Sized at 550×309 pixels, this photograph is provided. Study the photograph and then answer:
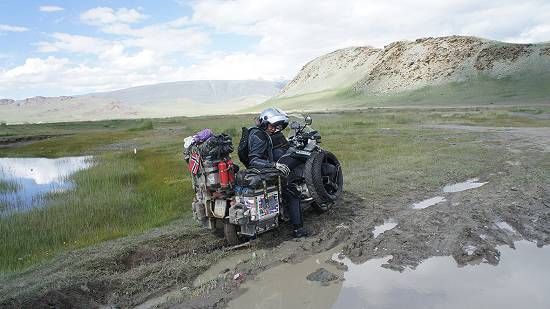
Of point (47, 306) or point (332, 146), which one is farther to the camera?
point (332, 146)

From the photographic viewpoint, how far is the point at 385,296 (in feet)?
16.6

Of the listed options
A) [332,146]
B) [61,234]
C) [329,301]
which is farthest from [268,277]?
[332,146]

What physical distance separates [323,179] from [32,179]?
15150mm

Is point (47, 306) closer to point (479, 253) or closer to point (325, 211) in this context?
point (325, 211)

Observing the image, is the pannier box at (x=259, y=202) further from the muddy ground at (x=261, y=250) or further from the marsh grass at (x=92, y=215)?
the marsh grass at (x=92, y=215)

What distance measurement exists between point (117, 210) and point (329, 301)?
709 centimetres

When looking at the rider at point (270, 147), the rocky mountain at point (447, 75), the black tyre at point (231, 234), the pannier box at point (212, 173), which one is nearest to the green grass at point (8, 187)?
the black tyre at point (231, 234)

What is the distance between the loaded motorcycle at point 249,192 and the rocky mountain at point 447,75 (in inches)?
2682

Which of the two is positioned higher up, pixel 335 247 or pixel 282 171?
pixel 282 171

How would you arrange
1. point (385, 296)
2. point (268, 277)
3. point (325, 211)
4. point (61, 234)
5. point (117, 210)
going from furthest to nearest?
point (117, 210), point (61, 234), point (325, 211), point (268, 277), point (385, 296)

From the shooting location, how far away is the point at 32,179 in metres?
18.7

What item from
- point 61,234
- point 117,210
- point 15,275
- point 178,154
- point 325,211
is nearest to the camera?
point 15,275

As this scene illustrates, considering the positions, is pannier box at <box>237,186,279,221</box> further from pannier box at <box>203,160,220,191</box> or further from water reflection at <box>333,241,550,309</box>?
water reflection at <box>333,241,550,309</box>

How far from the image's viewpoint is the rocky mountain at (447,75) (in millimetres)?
76062
